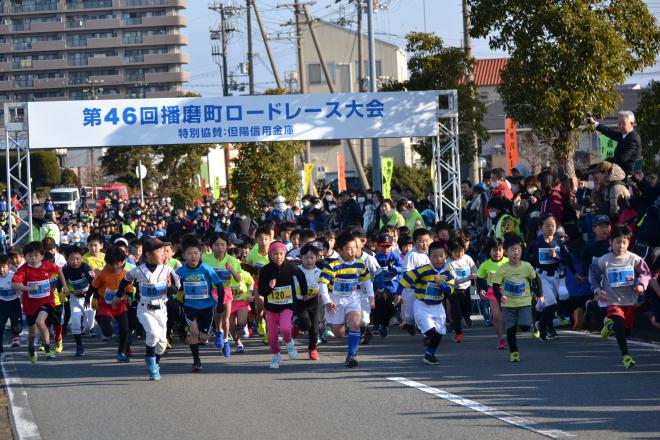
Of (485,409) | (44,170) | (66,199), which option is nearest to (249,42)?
(66,199)

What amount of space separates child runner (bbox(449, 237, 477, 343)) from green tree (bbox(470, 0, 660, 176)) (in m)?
5.04

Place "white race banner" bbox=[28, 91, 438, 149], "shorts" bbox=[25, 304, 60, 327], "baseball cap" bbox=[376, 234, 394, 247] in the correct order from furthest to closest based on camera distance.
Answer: "white race banner" bbox=[28, 91, 438, 149] → "baseball cap" bbox=[376, 234, 394, 247] → "shorts" bbox=[25, 304, 60, 327]

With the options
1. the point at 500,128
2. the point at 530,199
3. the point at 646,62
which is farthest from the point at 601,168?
the point at 500,128

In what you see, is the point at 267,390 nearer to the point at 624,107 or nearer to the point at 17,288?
the point at 17,288

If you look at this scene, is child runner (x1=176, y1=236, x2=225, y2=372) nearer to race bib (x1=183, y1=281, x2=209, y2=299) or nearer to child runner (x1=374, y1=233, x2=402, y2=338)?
race bib (x1=183, y1=281, x2=209, y2=299)

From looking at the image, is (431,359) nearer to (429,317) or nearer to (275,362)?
(429,317)

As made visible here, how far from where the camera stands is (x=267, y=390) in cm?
1073

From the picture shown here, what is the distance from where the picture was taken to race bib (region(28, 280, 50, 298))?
1423 cm

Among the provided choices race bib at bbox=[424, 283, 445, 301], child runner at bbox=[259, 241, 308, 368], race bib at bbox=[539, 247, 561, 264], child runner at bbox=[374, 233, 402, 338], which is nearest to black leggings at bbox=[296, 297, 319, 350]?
child runner at bbox=[259, 241, 308, 368]

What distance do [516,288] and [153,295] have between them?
4.28 m

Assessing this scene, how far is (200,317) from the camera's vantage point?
12500 mm

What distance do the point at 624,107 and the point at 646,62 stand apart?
40.7m

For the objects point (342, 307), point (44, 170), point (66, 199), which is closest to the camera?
point (342, 307)

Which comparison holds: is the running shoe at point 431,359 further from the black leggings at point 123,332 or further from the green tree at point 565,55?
the green tree at point 565,55
